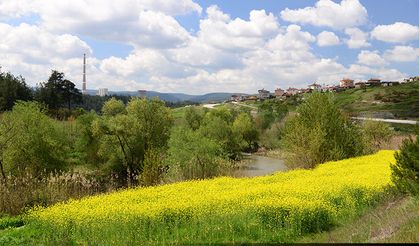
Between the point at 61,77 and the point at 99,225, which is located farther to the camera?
the point at 61,77

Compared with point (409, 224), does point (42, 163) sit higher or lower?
lower

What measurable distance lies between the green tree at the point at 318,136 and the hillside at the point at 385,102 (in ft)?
188

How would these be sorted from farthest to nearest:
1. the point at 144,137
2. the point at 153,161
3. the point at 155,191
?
the point at 144,137, the point at 153,161, the point at 155,191

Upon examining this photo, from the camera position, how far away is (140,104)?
44.9 m

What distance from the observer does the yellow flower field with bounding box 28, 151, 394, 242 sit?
13773mm

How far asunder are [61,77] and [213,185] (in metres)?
66.1

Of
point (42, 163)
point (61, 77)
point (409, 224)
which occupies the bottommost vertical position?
→ point (42, 163)

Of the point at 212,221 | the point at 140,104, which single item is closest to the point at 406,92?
the point at 140,104

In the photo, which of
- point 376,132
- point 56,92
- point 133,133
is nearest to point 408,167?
point 133,133

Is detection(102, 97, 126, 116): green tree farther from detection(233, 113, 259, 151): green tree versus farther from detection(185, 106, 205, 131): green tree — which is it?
detection(233, 113, 259, 151): green tree

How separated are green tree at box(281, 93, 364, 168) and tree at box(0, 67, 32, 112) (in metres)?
47.2

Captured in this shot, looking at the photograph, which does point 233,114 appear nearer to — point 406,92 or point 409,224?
point 406,92

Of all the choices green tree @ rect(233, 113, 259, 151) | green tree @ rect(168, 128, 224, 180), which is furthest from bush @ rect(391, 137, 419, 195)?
green tree @ rect(233, 113, 259, 151)

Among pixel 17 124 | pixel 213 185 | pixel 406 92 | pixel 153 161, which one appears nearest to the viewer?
pixel 213 185
